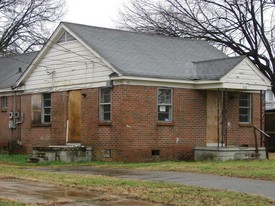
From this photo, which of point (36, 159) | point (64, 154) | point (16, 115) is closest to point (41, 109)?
point (16, 115)

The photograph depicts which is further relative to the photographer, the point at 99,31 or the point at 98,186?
the point at 99,31

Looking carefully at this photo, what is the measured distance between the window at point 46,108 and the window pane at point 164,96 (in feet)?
19.8

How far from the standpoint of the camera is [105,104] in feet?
75.9

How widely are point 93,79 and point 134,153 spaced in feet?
12.0

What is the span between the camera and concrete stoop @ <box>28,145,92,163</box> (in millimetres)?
22828

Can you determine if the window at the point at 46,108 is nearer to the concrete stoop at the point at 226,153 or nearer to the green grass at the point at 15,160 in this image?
the green grass at the point at 15,160

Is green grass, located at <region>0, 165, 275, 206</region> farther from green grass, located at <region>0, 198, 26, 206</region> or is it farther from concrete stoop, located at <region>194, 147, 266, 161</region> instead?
concrete stoop, located at <region>194, 147, 266, 161</region>

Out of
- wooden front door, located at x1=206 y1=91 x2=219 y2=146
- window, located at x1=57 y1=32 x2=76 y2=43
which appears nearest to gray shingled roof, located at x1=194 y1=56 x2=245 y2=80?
wooden front door, located at x1=206 y1=91 x2=219 y2=146

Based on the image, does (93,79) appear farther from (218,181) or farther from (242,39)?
(242,39)

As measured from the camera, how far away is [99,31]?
83.3 feet

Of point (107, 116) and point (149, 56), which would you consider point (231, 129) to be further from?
point (107, 116)

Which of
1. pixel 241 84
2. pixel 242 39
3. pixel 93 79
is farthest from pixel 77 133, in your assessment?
pixel 242 39

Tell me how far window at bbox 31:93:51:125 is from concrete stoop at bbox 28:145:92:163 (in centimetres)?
333

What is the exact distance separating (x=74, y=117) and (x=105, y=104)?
7.56 feet
